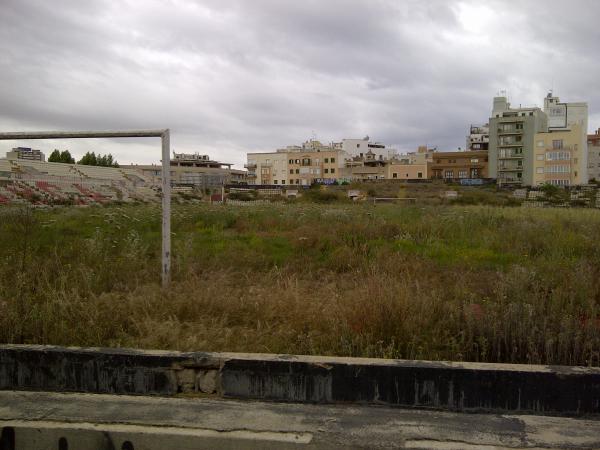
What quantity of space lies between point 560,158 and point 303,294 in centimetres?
8913

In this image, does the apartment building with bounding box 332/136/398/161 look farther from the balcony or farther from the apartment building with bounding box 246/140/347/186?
the balcony

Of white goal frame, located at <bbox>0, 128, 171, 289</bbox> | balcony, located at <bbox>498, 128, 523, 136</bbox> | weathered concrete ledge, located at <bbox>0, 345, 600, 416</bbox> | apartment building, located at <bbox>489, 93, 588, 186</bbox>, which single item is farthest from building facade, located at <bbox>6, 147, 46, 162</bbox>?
balcony, located at <bbox>498, 128, 523, 136</bbox>

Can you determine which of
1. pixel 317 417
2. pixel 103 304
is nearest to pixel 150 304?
pixel 103 304

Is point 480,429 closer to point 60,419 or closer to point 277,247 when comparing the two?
point 60,419

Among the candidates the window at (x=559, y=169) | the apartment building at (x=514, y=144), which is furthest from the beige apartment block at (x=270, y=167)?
the window at (x=559, y=169)

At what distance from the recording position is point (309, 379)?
12.6 feet

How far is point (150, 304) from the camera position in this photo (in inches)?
219

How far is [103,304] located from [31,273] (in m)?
1.62

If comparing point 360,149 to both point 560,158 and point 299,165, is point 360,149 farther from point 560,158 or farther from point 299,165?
→ point 560,158

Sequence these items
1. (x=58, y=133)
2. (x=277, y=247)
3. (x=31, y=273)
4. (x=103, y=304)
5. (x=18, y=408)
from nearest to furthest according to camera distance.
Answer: (x=18, y=408), (x=103, y=304), (x=31, y=273), (x=58, y=133), (x=277, y=247)

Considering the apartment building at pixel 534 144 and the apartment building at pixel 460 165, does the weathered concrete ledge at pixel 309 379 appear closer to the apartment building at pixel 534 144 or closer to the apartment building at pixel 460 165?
the apartment building at pixel 534 144

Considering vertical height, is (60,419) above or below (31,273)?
below

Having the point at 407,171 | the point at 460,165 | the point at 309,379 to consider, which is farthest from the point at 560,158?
the point at 309,379

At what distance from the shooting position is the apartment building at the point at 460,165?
9669 cm
